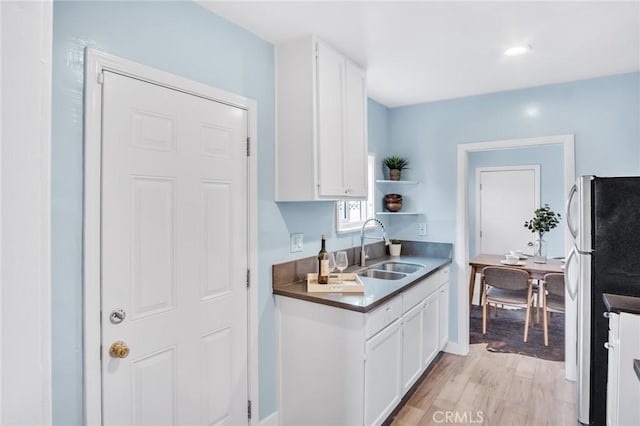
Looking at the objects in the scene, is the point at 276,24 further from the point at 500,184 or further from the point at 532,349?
the point at 500,184

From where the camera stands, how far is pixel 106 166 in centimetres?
142

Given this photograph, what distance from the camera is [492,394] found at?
105 inches

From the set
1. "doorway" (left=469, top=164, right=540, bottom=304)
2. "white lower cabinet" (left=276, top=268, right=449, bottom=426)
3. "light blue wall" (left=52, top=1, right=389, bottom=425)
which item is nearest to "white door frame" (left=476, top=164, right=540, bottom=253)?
"doorway" (left=469, top=164, right=540, bottom=304)

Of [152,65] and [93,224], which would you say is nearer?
[93,224]

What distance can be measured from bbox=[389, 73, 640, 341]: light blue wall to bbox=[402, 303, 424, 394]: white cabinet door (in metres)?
0.89

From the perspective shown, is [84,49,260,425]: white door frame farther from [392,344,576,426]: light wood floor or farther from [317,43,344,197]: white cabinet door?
[392,344,576,426]: light wood floor

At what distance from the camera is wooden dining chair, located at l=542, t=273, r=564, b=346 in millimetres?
3453

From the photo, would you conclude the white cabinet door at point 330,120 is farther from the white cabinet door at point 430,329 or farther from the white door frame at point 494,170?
the white door frame at point 494,170

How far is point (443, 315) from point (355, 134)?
6.18 ft

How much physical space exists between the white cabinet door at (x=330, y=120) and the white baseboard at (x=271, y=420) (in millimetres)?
1398

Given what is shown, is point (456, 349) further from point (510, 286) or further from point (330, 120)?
point (330, 120)

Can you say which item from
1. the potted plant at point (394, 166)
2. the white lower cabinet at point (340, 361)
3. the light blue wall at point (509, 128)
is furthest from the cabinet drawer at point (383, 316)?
the potted plant at point (394, 166)

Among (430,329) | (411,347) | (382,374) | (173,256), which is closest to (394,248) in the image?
(430,329)
